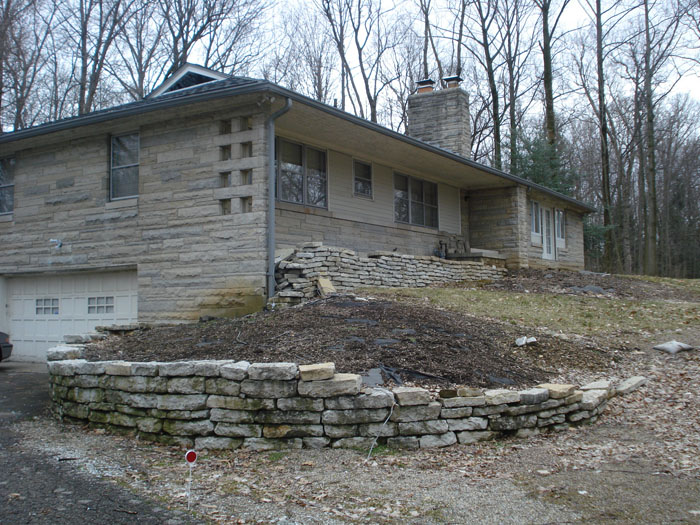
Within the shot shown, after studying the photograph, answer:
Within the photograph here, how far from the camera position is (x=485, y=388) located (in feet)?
19.3

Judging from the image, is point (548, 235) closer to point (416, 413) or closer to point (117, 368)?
point (416, 413)

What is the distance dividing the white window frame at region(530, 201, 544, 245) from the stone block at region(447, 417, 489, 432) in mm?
14357

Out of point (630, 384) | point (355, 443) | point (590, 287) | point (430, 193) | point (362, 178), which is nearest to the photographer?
point (355, 443)

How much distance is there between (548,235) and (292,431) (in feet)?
55.4

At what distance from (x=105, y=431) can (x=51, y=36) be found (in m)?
20.2

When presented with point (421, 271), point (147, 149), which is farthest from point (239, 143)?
point (421, 271)

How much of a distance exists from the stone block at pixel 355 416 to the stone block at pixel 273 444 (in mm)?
300

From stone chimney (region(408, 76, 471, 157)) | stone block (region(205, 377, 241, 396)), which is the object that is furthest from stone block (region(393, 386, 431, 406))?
stone chimney (region(408, 76, 471, 157))

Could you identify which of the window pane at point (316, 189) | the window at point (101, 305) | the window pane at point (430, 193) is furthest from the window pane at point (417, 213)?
the window at point (101, 305)

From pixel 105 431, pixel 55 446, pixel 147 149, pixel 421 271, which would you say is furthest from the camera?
pixel 421 271

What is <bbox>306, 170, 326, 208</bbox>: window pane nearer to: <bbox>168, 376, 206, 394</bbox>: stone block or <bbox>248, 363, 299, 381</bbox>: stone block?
<bbox>168, 376, 206, 394</bbox>: stone block

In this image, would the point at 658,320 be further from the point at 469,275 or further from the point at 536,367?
the point at 469,275

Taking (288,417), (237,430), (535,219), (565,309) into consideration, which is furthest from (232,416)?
(535,219)

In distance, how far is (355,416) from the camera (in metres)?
5.21
